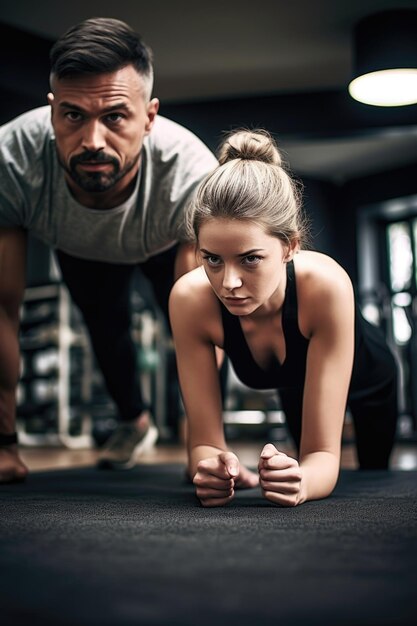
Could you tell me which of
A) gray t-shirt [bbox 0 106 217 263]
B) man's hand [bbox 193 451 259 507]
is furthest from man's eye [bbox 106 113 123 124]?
man's hand [bbox 193 451 259 507]

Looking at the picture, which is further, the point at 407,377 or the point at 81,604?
the point at 407,377

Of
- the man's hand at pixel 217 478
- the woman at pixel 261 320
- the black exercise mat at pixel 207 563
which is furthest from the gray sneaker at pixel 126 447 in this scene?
the man's hand at pixel 217 478

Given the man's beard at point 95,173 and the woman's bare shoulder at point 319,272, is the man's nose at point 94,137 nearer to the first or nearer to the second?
the man's beard at point 95,173

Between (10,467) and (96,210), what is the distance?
1.98 ft

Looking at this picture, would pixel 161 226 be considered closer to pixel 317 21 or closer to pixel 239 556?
pixel 239 556

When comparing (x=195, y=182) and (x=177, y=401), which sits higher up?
(x=195, y=182)

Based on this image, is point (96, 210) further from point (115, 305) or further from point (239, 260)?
point (239, 260)

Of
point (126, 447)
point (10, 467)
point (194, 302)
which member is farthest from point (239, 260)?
point (126, 447)

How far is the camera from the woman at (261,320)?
111cm

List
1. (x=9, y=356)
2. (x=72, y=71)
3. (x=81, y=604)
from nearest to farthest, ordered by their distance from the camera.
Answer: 1. (x=81, y=604)
2. (x=72, y=71)
3. (x=9, y=356)

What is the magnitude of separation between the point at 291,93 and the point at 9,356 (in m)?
3.24

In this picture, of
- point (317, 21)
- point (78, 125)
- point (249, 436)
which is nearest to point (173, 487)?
point (78, 125)

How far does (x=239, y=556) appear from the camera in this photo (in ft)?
2.48

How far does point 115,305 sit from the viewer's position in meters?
1.97
